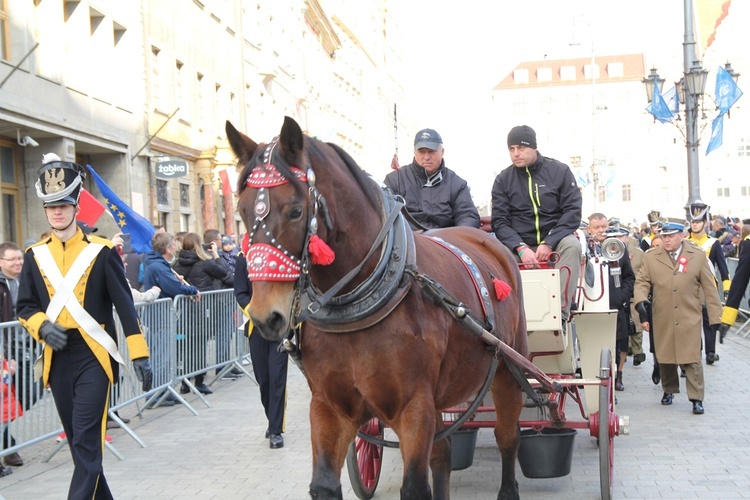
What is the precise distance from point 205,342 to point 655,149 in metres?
84.5

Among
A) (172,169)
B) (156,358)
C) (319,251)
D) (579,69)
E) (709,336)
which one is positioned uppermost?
(579,69)

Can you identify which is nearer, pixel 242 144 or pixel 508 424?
pixel 242 144

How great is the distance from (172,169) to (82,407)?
18.8m

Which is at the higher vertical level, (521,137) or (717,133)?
(717,133)

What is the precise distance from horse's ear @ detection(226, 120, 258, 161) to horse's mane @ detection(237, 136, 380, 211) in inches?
1.0

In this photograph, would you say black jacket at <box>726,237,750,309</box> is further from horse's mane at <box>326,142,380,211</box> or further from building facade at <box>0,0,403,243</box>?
horse's mane at <box>326,142,380,211</box>

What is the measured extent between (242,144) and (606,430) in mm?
3636

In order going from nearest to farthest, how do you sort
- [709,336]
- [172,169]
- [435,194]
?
[435,194] < [709,336] < [172,169]

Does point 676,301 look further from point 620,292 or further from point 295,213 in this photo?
Result: point 295,213

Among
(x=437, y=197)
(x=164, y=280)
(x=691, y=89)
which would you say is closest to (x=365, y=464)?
(x=437, y=197)

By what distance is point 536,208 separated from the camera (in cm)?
745

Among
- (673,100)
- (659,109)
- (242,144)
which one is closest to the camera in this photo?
(242,144)

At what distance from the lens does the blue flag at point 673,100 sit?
21927 mm

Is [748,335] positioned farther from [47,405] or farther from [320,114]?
[320,114]
